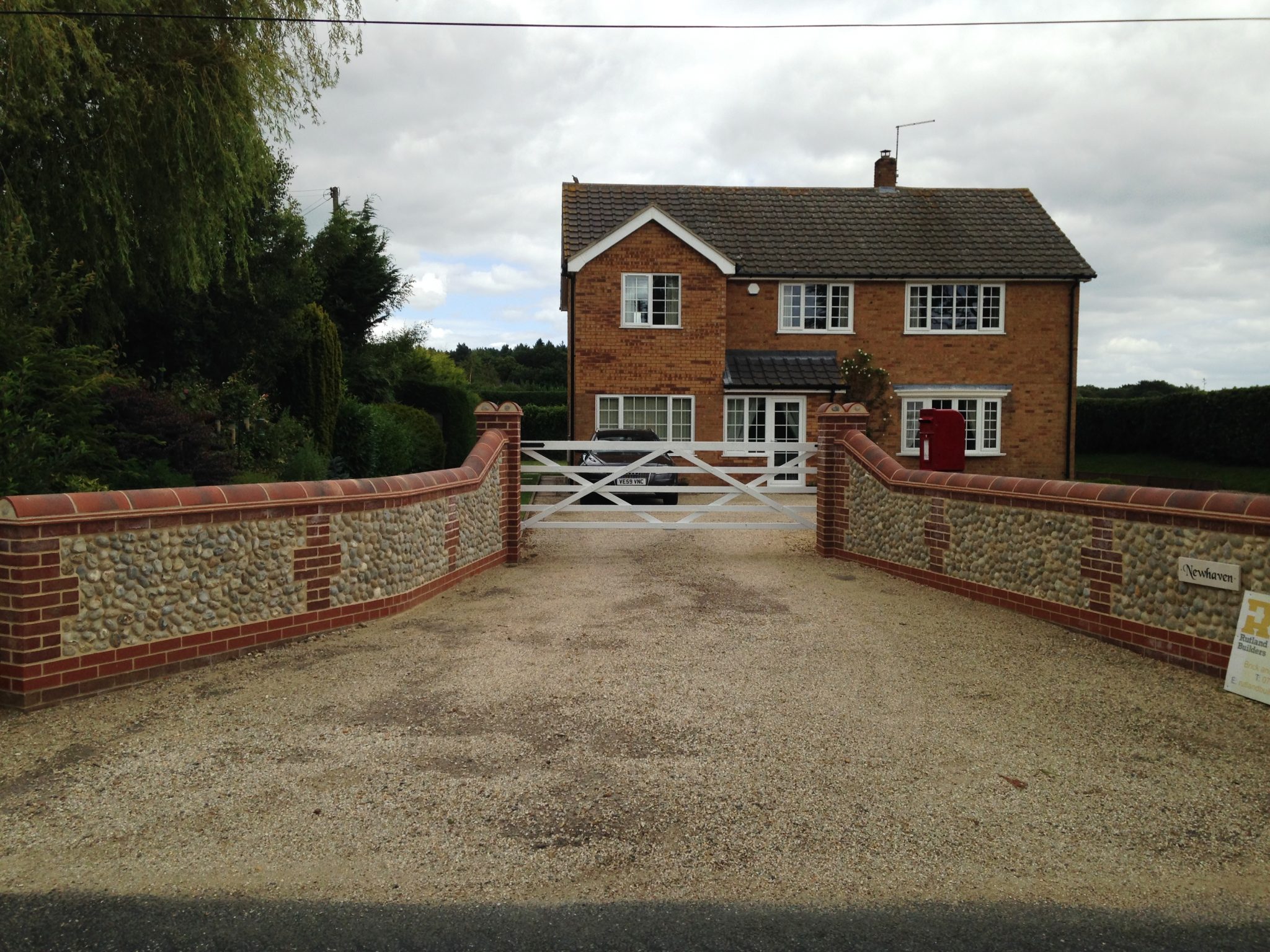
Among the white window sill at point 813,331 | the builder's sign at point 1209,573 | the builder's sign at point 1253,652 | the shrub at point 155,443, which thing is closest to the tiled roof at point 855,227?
the white window sill at point 813,331

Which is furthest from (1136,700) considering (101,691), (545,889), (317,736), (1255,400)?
(1255,400)

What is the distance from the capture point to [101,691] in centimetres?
618

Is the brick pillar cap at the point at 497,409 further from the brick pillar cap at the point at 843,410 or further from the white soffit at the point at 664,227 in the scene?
the white soffit at the point at 664,227

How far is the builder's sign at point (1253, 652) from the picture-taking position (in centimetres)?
620

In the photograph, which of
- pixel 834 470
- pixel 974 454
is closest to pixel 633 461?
pixel 834 470

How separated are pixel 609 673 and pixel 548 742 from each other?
144cm

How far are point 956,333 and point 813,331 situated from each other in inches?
151

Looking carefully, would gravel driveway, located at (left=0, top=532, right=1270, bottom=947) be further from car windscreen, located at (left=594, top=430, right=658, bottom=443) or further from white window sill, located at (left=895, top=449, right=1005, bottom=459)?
white window sill, located at (left=895, top=449, right=1005, bottom=459)

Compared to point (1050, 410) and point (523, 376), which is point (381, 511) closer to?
point (1050, 410)

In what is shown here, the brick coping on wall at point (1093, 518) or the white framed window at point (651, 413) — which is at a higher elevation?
the white framed window at point (651, 413)

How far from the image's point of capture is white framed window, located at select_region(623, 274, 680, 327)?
24.0m

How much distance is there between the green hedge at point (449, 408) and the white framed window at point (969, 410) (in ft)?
40.9

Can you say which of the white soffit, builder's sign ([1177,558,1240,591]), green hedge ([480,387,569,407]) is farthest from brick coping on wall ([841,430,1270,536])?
green hedge ([480,387,569,407])

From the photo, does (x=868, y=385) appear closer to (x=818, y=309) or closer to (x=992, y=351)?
(x=818, y=309)
